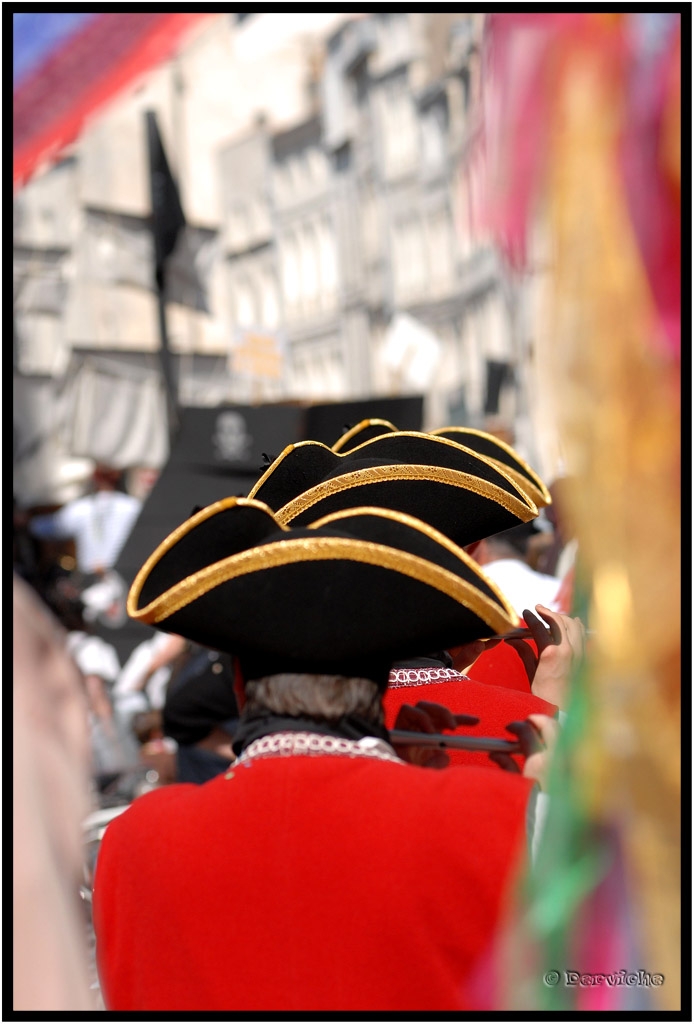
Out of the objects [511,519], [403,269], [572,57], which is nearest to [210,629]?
[511,519]

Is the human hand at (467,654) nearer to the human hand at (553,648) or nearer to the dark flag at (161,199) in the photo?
the human hand at (553,648)

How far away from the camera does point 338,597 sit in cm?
182

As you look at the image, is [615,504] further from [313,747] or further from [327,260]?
[327,260]

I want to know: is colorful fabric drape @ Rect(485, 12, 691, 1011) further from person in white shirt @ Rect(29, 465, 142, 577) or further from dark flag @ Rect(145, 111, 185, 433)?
dark flag @ Rect(145, 111, 185, 433)

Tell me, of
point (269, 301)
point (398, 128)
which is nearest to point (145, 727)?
point (398, 128)

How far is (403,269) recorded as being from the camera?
13930 mm

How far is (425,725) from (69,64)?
16.4 feet

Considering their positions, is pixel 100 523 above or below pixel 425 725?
above

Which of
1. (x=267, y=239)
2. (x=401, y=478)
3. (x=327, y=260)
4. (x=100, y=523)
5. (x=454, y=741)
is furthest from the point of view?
(x=267, y=239)

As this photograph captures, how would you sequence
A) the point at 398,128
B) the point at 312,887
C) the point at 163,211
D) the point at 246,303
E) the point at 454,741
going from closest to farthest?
the point at 312,887, the point at 454,741, the point at 163,211, the point at 398,128, the point at 246,303

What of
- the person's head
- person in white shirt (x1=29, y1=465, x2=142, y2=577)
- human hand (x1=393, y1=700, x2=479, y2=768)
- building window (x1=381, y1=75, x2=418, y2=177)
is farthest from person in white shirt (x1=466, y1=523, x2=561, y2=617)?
building window (x1=381, y1=75, x2=418, y2=177)

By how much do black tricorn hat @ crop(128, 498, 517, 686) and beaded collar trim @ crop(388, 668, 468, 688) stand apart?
699 millimetres

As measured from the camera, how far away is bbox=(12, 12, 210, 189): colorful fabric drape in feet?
16.8

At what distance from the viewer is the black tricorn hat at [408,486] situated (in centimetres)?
239
